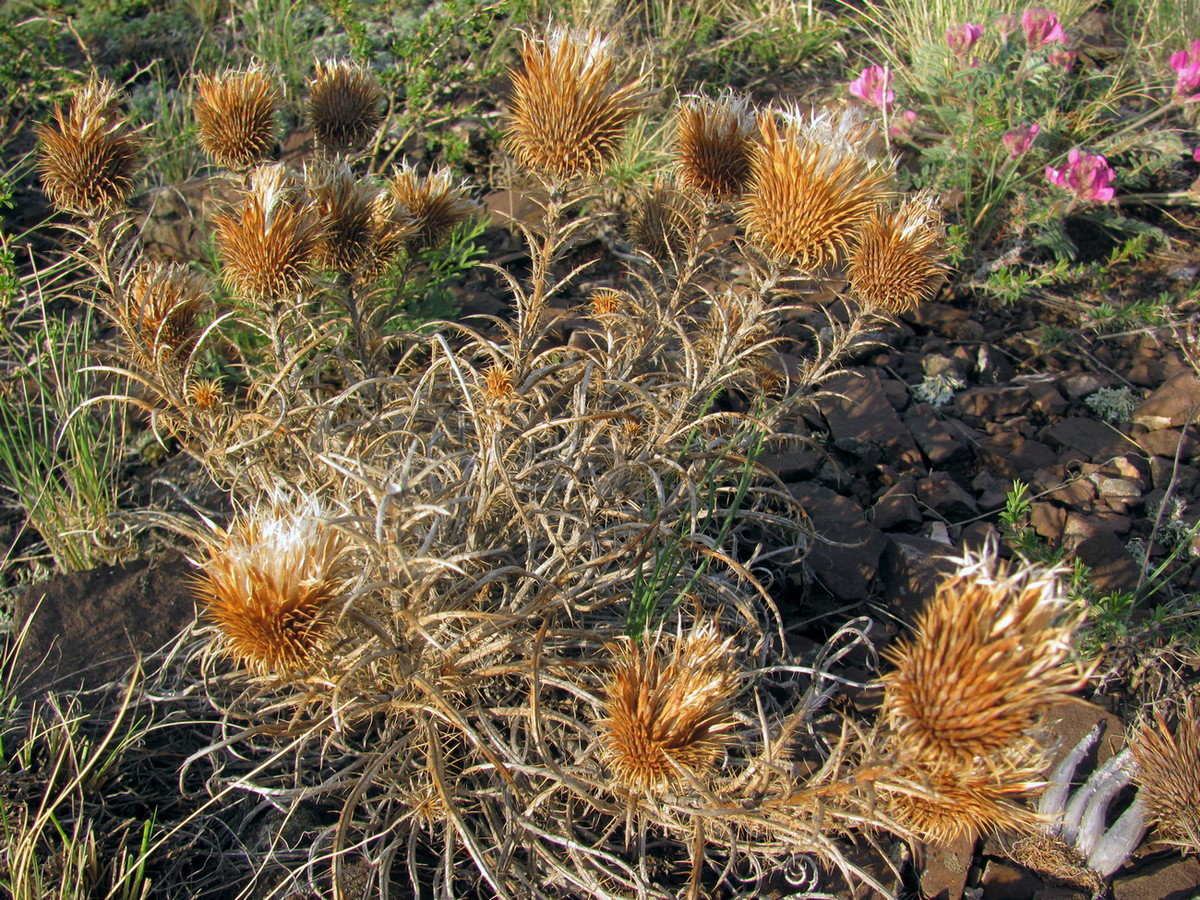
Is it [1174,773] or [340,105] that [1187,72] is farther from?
[340,105]

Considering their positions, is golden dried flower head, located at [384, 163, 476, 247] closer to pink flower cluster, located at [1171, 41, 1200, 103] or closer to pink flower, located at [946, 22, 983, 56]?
pink flower, located at [946, 22, 983, 56]

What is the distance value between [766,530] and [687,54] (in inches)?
153

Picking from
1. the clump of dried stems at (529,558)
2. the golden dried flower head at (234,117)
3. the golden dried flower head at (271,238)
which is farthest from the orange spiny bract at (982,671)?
the golden dried flower head at (234,117)

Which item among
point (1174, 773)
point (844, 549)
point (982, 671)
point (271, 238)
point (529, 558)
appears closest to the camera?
point (982, 671)

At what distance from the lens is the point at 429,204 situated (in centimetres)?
282

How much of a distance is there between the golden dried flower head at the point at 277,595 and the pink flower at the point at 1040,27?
15.0 feet

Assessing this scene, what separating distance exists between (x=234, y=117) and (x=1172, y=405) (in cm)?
371

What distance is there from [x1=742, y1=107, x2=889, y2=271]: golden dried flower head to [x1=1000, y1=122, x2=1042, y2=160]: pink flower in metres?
2.47

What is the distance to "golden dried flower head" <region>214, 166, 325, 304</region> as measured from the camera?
7.17 ft

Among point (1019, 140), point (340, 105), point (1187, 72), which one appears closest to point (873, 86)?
point (1019, 140)

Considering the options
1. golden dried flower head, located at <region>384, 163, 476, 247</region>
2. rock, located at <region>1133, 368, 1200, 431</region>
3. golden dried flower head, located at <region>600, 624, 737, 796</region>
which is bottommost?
rock, located at <region>1133, 368, 1200, 431</region>

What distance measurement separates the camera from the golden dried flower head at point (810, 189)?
2.20 metres

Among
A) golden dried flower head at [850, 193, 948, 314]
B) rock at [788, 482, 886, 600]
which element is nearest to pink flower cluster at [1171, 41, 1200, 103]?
golden dried flower head at [850, 193, 948, 314]

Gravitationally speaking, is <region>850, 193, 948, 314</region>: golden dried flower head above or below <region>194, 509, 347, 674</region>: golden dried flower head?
above
